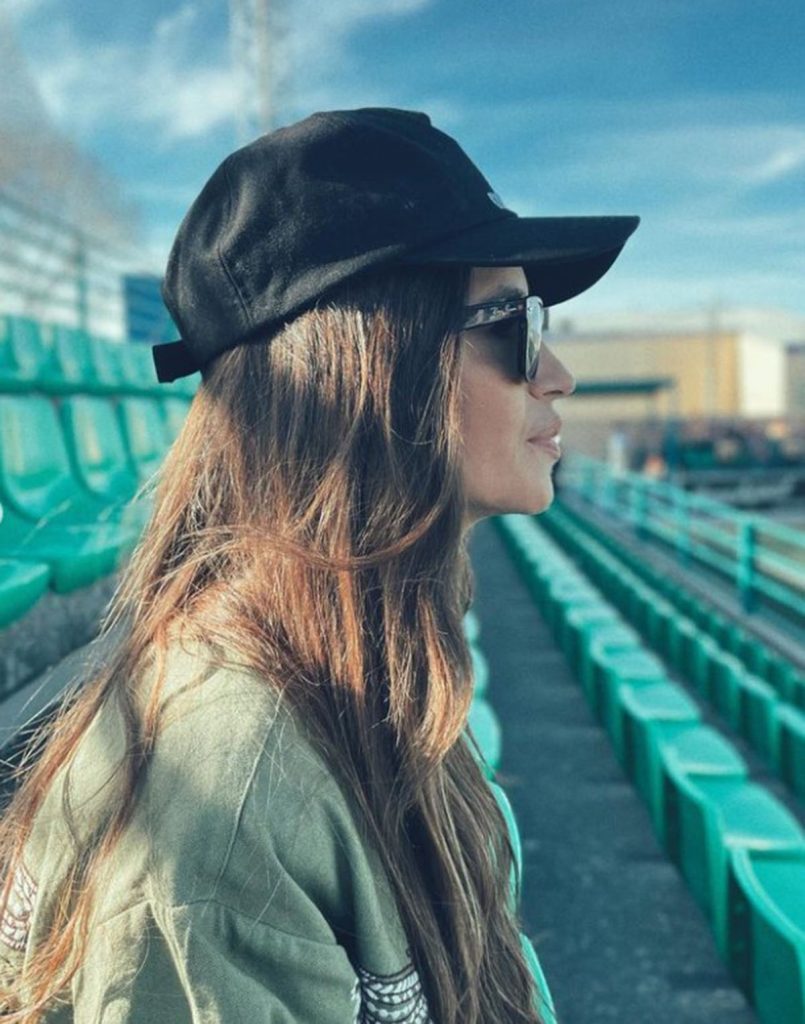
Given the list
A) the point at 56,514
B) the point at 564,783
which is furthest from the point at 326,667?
the point at 564,783

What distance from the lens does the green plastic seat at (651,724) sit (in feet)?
6.48

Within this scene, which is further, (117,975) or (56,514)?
(56,514)

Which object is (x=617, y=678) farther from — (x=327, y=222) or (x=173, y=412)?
(x=173, y=412)

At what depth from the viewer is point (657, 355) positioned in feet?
86.5

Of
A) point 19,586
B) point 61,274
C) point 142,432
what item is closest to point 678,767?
point 19,586

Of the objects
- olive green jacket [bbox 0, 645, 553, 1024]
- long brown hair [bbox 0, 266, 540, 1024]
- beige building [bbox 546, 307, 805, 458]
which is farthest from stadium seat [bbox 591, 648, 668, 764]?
beige building [bbox 546, 307, 805, 458]

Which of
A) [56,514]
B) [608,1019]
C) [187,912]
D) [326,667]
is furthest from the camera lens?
[56,514]

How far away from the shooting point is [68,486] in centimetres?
252

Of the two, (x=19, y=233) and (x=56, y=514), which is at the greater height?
(x=19, y=233)

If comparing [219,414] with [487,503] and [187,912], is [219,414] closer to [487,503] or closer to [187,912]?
[487,503]

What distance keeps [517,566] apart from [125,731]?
5.26 m

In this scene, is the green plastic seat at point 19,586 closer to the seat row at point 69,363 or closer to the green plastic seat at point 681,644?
the seat row at point 69,363

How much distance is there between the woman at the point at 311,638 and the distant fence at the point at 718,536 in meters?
3.45

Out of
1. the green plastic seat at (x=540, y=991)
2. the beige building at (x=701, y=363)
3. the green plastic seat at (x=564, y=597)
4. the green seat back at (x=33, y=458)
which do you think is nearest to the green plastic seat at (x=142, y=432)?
the green seat back at (x=33, y=458)
